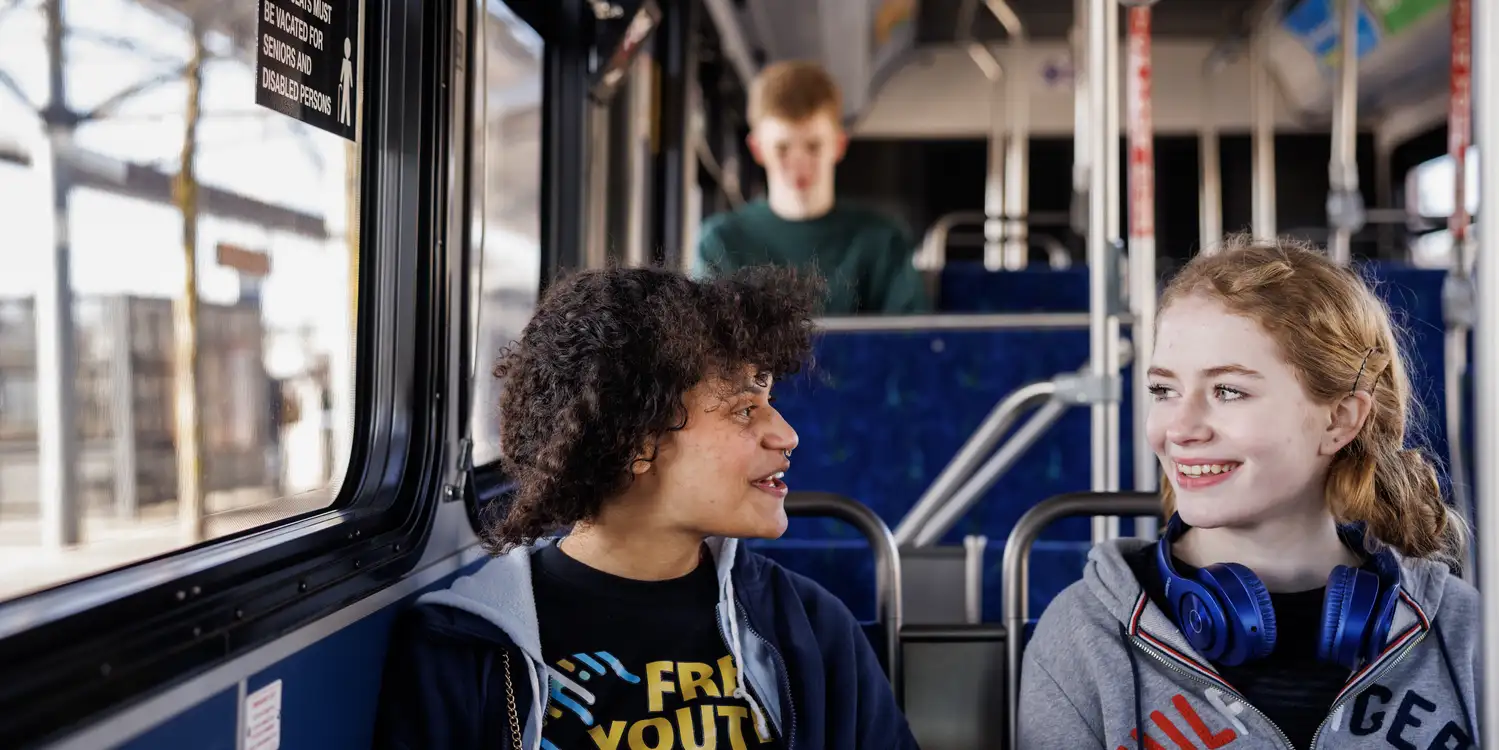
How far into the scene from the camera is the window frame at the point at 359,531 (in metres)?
1.06

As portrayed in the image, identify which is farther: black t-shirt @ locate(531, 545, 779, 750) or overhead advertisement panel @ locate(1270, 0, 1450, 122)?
overhead advertisement panel @ locate(1270, 0, 1450, 122)

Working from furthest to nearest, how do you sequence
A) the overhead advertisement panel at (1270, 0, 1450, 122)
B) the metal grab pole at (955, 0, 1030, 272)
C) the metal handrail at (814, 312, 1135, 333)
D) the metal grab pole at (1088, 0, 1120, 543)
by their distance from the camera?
the metal grab pole at (955, 0, 1030, 272)
the overhead advertisement panel at (1270, 0, 1450, 122)
the metal handrail at (814, 312, 1135, 333)
the metal grab pole at (1088, 0, 1120, 543)

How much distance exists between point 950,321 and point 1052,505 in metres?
1.54

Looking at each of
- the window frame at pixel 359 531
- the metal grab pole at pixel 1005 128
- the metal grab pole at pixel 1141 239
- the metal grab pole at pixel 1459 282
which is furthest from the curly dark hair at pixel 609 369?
the metal grab pole at pixel 1005 128

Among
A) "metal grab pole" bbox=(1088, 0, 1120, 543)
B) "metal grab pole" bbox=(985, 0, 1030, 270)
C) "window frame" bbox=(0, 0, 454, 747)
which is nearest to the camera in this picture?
"window frame" bbox=(0, 0, 454, 747)

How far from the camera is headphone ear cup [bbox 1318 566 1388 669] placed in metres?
1.51

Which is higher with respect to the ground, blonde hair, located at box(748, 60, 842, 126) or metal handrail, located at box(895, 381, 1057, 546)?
blonde hair, located at box(748, 60, 842, 126)

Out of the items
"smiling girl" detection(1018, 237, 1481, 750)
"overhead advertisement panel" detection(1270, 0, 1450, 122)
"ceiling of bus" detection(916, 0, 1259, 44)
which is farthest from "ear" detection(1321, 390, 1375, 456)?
"ceiling of bus" detection(916, 0, 1259, 44)

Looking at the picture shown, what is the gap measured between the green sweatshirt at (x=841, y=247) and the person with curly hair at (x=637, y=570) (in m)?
1.84

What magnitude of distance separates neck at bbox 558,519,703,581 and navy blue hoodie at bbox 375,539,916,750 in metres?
0.07

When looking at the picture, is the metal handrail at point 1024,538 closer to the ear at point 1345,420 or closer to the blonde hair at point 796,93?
the ear at point 1345,420

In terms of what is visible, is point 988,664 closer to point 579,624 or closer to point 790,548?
point 790,548

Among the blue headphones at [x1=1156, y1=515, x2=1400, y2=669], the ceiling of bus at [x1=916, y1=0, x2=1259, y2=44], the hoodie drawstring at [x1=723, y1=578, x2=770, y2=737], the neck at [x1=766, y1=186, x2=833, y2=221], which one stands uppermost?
the ceiling of bus at [x1=916, y1=0, x2=1259, y2=44]

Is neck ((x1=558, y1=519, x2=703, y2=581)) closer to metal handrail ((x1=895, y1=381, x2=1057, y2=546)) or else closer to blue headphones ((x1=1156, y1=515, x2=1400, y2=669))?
blue headphones ((x1=1156, y1=515, x2=1400, y2=669))
